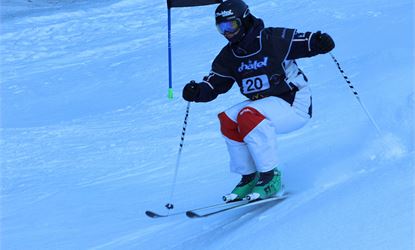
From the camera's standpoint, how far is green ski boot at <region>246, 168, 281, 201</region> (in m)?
4.05

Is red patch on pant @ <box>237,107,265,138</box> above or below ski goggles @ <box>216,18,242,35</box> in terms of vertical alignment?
below

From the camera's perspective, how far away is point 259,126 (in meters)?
3.94

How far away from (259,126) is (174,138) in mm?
2837

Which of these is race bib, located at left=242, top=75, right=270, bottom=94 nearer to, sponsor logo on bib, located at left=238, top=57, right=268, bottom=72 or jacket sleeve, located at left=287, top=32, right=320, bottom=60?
sponsor logo on bib, located at left=238, top=57, right=268, bottom=72

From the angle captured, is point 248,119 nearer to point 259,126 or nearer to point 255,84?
point 259,126

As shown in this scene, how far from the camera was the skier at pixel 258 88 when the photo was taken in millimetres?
3994

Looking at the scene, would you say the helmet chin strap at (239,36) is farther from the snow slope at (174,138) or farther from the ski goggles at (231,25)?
the snow slope at (174,138)

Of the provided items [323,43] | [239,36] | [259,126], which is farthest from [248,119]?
[323,43]

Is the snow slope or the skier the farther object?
the skier

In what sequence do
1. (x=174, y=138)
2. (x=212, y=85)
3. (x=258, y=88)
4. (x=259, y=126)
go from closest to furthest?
(x=259, y=126) < (x=258, y=88) < (x=212, y=85) < (x=174, y=138)

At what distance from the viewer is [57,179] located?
6074 mm

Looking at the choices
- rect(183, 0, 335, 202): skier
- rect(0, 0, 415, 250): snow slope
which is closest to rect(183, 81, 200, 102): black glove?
rect(183, 0, 335, 202): skier

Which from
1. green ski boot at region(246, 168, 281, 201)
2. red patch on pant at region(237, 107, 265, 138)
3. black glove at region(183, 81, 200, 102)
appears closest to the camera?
red patch on pant at region(237, 107, 265, 138)

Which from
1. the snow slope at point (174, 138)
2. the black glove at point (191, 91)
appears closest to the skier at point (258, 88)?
the black glove at point (191, 91)
